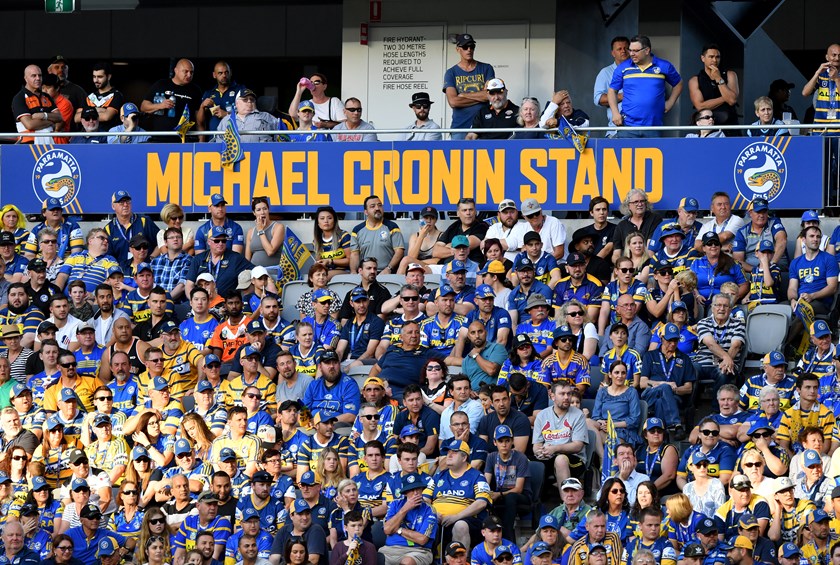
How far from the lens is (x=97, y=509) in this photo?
51.6 feet

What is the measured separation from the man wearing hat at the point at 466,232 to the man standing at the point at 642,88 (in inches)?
88.9

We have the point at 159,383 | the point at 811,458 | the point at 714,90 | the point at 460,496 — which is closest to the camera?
the point at 811,458

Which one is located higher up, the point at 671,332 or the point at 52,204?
the point at 52,204

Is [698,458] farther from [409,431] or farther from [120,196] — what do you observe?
[120,196]

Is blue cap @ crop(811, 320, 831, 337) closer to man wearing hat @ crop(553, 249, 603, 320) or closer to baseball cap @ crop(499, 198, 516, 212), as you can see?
man wearing hat @ crop(553, 249, 603, 320)

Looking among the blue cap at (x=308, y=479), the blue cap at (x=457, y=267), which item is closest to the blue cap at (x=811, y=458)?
the blue cap at (x=308, y=479)

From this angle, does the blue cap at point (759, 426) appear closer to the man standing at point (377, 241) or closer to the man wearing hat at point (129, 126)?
the man standing at point (377, 241)

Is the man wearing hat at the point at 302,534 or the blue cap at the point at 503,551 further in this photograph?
the man wearing hat at the point at 302,534

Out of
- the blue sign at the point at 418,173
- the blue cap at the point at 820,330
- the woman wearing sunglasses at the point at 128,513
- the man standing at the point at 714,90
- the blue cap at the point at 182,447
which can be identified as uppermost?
the man standing at the point at 714,90

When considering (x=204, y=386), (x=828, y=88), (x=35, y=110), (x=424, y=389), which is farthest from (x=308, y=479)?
(x=828, y=88)

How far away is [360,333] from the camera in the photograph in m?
17.8

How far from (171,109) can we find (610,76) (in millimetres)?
5220

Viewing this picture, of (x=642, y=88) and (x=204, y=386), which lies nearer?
(x=204, y=386)

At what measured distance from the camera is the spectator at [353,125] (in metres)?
20.8
